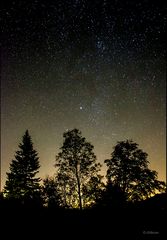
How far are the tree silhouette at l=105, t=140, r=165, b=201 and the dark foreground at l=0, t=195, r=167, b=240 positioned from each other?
996 cm

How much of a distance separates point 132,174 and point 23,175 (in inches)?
593

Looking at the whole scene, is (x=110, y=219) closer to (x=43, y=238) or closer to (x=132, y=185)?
(x=43, y=238)

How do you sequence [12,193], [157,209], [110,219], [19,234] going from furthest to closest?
[12,193], [157,209], [110,219], [19,234]

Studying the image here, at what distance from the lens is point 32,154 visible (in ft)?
128

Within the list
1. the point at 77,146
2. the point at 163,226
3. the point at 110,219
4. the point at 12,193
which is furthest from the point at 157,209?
the point at 12,193

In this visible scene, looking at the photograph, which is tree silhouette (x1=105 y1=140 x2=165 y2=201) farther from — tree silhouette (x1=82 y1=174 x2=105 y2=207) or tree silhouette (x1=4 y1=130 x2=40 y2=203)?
tree silhouette (x1=4 y1=130 x2=40 y2=203)

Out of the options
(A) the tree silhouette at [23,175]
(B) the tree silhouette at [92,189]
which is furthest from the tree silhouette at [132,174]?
(A) the tree silhouette at [23,175]

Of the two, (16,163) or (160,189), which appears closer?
(160,189)

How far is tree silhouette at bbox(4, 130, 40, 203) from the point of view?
34.9 meters

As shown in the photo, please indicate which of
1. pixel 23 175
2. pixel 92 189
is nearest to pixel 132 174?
pixel 92 189

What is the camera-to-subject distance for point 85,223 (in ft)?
54.0

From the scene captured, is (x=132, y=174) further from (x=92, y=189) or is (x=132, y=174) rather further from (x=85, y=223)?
(x=85, y=223)

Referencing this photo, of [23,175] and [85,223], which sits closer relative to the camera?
[85,223]

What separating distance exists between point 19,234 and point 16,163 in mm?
24831
